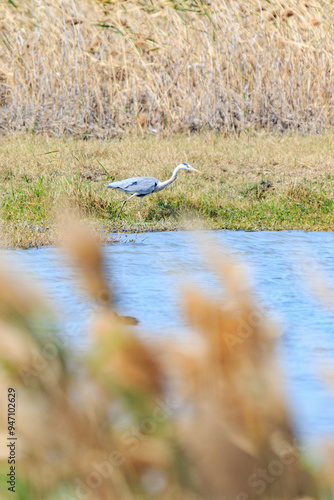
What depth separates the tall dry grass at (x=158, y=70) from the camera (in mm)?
11484

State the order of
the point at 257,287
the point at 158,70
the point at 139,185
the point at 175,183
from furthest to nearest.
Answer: the point at 158,70, the point at 175,183, the point at 139,185, the point at 257,287

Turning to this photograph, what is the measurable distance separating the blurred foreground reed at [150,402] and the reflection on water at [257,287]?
1.86 meters

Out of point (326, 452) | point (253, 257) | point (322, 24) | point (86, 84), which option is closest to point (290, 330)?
point (253, 257)

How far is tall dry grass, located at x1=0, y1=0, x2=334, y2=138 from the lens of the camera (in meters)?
11.5

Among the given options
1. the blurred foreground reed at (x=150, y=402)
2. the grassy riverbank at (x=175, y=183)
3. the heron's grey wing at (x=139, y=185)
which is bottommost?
the grassy riverbank at (x=175, y=183)

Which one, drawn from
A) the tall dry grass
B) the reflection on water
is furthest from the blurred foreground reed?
the tall dry grass

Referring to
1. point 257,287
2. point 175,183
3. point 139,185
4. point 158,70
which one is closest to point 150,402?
point 257,287

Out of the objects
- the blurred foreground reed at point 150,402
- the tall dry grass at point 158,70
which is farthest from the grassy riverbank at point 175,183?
the blurred foreground reed at point 150,402

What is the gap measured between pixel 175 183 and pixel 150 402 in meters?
7.87

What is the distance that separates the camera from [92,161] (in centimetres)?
987

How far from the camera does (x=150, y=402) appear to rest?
4.18 feet

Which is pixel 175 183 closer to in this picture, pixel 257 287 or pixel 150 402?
pixel 257 287

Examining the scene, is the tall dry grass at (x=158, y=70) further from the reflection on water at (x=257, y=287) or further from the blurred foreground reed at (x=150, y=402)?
the blurred foreground reed at (x=150, y=402)

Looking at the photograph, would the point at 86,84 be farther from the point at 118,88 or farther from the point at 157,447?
the point at 157,447
